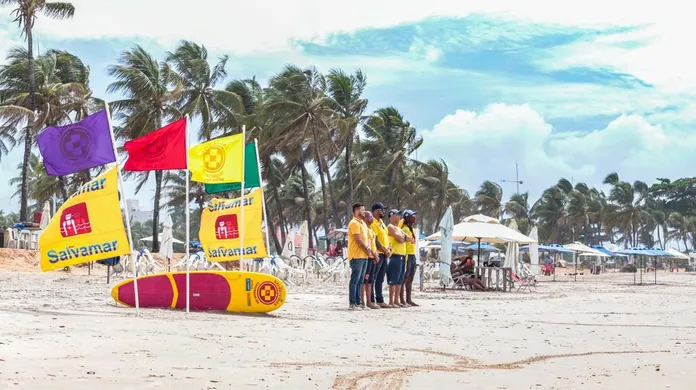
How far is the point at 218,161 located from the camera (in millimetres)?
13602

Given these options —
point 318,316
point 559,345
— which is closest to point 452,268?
point 318,316

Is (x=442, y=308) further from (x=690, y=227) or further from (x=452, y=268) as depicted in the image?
(x=690, y=227)

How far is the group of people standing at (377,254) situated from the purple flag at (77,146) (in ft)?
13.3

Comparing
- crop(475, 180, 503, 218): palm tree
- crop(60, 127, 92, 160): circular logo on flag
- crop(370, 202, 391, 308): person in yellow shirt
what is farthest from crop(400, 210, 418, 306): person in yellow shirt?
crop(475, 180, 503, 218): palm tree

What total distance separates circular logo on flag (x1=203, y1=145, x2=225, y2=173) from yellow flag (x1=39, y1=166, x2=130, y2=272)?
95.1 inches

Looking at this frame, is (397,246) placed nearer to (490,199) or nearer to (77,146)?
(77,146)

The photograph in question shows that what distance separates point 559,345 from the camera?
958 centimetres

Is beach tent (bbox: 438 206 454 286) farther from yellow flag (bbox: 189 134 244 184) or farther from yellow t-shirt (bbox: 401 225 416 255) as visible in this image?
yellow flag (bbox: 189 134 244 184)

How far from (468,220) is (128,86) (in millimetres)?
19517

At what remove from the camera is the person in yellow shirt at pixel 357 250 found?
44.9ft

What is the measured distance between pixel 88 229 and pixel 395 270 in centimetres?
570

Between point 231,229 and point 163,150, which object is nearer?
point 163,150

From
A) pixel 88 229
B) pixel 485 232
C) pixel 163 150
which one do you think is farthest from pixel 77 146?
pixel 485 232

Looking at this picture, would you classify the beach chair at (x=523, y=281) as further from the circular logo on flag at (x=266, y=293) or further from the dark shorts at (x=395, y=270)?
the circular logo on flag at (x=266, y=293)
